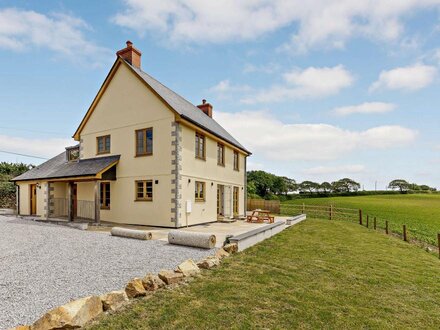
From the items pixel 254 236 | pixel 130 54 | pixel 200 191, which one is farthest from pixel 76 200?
pixel 254 236

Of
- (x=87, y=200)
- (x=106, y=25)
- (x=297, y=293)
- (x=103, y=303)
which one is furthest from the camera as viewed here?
(x=87, y=200)

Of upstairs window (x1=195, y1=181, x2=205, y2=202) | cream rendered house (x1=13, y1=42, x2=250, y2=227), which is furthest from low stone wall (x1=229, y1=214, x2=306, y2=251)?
upstairs window (x1=195, y1=181, x2=205, y2=202)

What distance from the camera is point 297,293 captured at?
230 inches

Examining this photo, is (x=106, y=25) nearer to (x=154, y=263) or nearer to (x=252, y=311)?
(x=154, y=263)

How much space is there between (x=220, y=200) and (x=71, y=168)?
10203mm

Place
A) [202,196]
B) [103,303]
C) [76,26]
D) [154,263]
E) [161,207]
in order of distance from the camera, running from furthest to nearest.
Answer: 1. [202,196]
2. [161,207]
3. [76,26]
4. [154,263]
5. [103,303]

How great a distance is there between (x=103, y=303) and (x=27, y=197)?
839 inches

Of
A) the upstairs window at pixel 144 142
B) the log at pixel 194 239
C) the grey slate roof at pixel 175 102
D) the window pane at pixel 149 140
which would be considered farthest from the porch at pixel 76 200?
the log at pixel 194 239

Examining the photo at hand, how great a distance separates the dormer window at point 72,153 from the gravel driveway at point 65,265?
30.2 feet

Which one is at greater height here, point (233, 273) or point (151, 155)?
point (151, 155)

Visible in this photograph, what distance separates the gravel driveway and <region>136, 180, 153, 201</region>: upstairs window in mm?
3934

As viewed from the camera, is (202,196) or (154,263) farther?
(202,196)

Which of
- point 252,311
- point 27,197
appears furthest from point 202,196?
point 27,197

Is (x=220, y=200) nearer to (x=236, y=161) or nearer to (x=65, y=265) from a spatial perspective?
(x=236, y=161)
